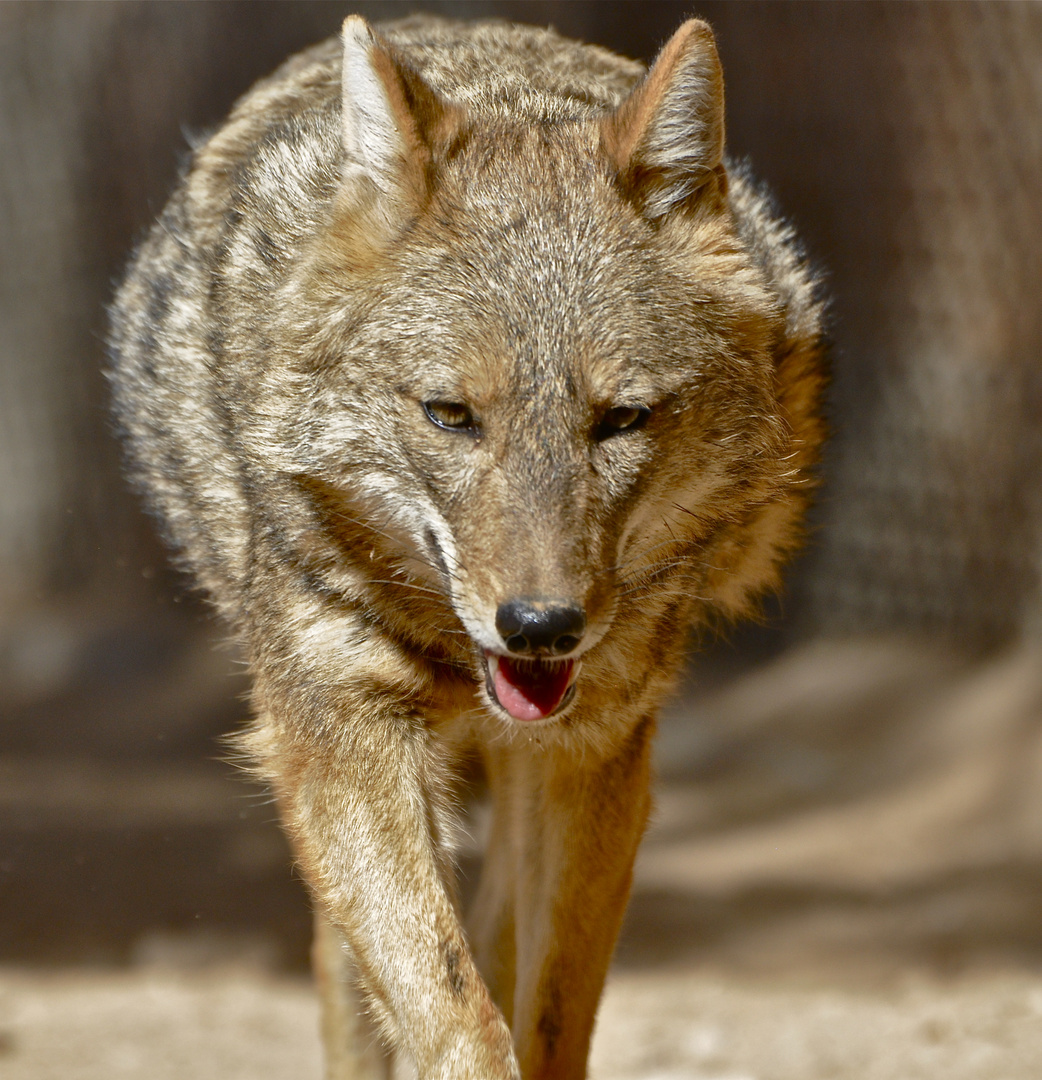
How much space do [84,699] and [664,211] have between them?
4831mm

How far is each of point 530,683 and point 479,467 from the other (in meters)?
0.50

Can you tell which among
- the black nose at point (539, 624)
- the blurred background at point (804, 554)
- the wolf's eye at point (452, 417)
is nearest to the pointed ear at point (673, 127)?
the wolf's eye at point (452, 417)

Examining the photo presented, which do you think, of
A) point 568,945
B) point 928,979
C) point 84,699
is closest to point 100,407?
point 84,699

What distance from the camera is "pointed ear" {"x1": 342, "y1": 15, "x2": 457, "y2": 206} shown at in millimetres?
3252

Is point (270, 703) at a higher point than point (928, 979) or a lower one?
higher

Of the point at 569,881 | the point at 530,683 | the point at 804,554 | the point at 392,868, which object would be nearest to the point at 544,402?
the point at 530,683

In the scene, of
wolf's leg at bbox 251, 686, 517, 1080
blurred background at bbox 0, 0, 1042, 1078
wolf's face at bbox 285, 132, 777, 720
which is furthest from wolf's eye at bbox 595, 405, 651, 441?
blurred background at bbox 0, 0, 1042, 1078

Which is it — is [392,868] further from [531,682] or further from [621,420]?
[621,420]

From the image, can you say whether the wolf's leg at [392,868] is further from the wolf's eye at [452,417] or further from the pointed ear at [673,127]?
the pointed ear at [673,127]

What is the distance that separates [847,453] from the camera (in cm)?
746

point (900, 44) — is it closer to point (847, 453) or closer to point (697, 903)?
point (847, 453)

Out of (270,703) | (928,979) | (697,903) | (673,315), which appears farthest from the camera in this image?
(697,903)

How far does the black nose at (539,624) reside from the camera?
2.87 m

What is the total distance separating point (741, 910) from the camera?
7086 millimetres
